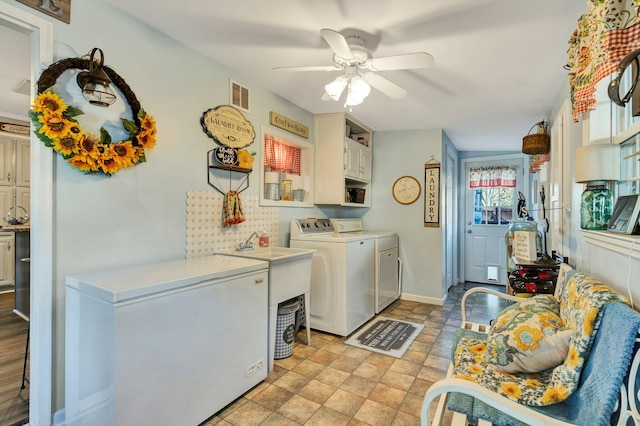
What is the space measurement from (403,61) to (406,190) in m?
2.60

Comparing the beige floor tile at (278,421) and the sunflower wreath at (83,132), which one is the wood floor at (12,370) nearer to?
the beige floor tile at (278,421)

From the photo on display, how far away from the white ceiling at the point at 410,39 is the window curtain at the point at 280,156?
50cm

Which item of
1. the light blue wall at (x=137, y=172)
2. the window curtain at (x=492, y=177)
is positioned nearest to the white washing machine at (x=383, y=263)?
the light blue wall at (x=137, y=172)

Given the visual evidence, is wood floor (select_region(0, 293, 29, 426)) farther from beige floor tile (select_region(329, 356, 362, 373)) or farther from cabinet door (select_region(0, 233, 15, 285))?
beige floor tile (select_region(329, 356, 362, 373))

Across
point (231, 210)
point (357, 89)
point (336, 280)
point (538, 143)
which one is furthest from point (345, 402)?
point (538, 143)

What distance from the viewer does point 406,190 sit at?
14.0 ft

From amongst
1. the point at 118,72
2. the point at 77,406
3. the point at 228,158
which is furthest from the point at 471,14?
the point at 77,406

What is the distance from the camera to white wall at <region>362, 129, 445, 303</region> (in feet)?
13.4

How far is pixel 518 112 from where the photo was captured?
3.43 metres

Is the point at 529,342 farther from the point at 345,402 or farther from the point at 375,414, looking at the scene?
the point at 345,402

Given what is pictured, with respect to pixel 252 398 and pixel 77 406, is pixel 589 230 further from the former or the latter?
pixel 77 406

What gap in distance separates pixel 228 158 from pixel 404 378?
2178mm

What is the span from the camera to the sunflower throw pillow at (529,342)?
Answer: 1210 millimetres

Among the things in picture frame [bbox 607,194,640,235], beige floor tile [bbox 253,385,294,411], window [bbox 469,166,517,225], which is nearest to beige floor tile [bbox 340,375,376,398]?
beige floor tile [bbox 253,385,294,411]
